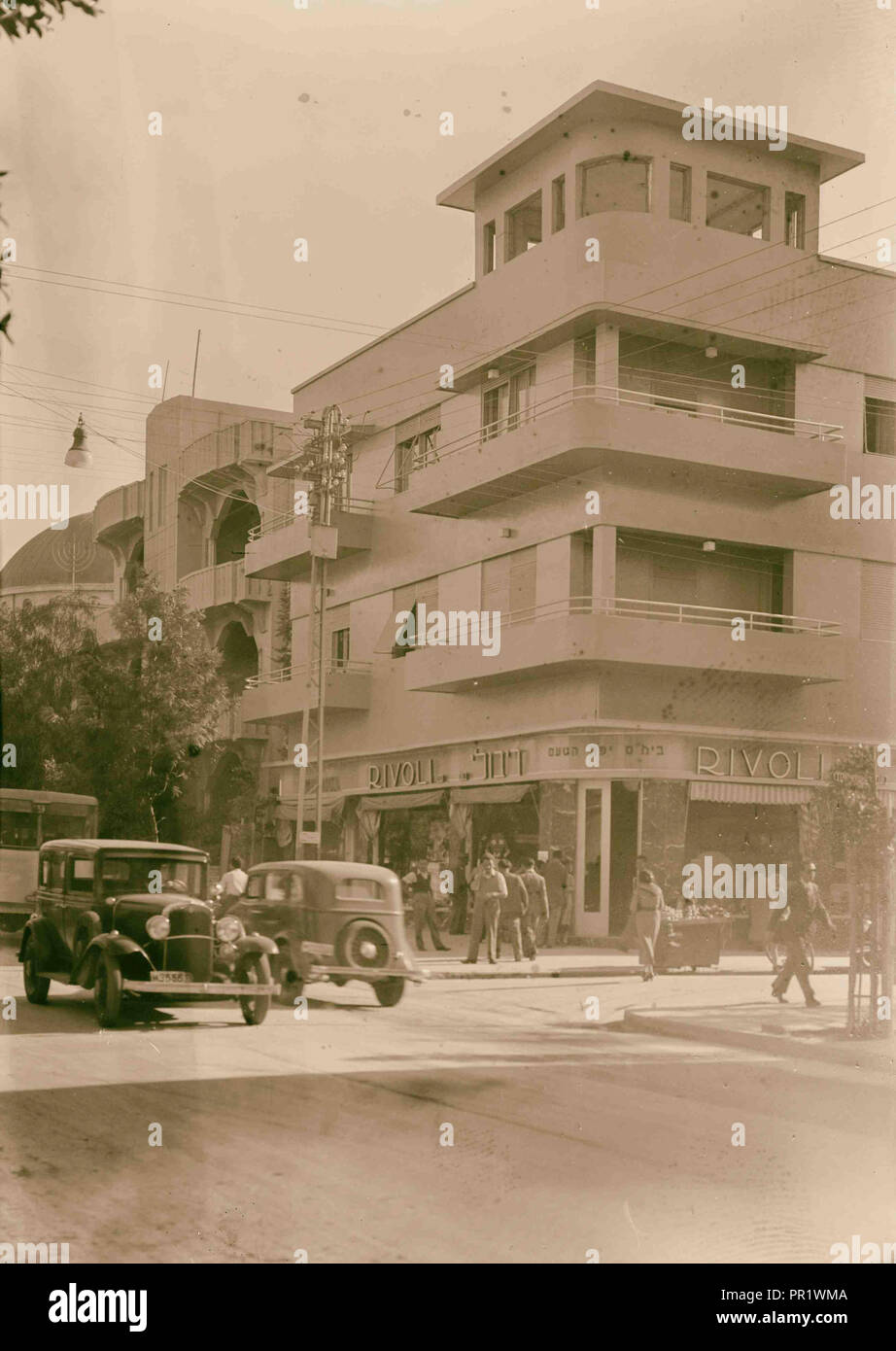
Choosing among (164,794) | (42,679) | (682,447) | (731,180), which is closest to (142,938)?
(164,794)

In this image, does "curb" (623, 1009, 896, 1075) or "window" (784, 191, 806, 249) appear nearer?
"curb" (623, 1009, 896, 1075)

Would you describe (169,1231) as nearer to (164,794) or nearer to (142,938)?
(142,938)

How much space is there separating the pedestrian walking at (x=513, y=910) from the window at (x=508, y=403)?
1.49 m

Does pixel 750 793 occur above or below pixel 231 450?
below

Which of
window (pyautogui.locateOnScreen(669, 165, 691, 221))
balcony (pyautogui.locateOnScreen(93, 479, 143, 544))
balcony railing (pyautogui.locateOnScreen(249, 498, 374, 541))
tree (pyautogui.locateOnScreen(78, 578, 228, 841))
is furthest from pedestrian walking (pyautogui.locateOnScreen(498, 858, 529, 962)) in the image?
window (pyautogui.locateOnScreen(669, 165, 691, 221))

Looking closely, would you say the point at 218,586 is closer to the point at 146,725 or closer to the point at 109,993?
the point at 146,725

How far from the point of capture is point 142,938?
14.0 ft

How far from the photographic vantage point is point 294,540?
4633mm

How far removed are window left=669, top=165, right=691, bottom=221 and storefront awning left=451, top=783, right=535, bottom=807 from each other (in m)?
2.03

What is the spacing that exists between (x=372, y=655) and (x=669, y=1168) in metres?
2.11

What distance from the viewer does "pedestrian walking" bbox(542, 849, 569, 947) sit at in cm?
417

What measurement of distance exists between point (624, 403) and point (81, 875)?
2.49 metres

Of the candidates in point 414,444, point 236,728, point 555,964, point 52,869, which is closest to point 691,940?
point 555,964

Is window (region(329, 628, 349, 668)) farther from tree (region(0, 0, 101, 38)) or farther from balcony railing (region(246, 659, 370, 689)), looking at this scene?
tree (region(0, 0, 101, 38))
